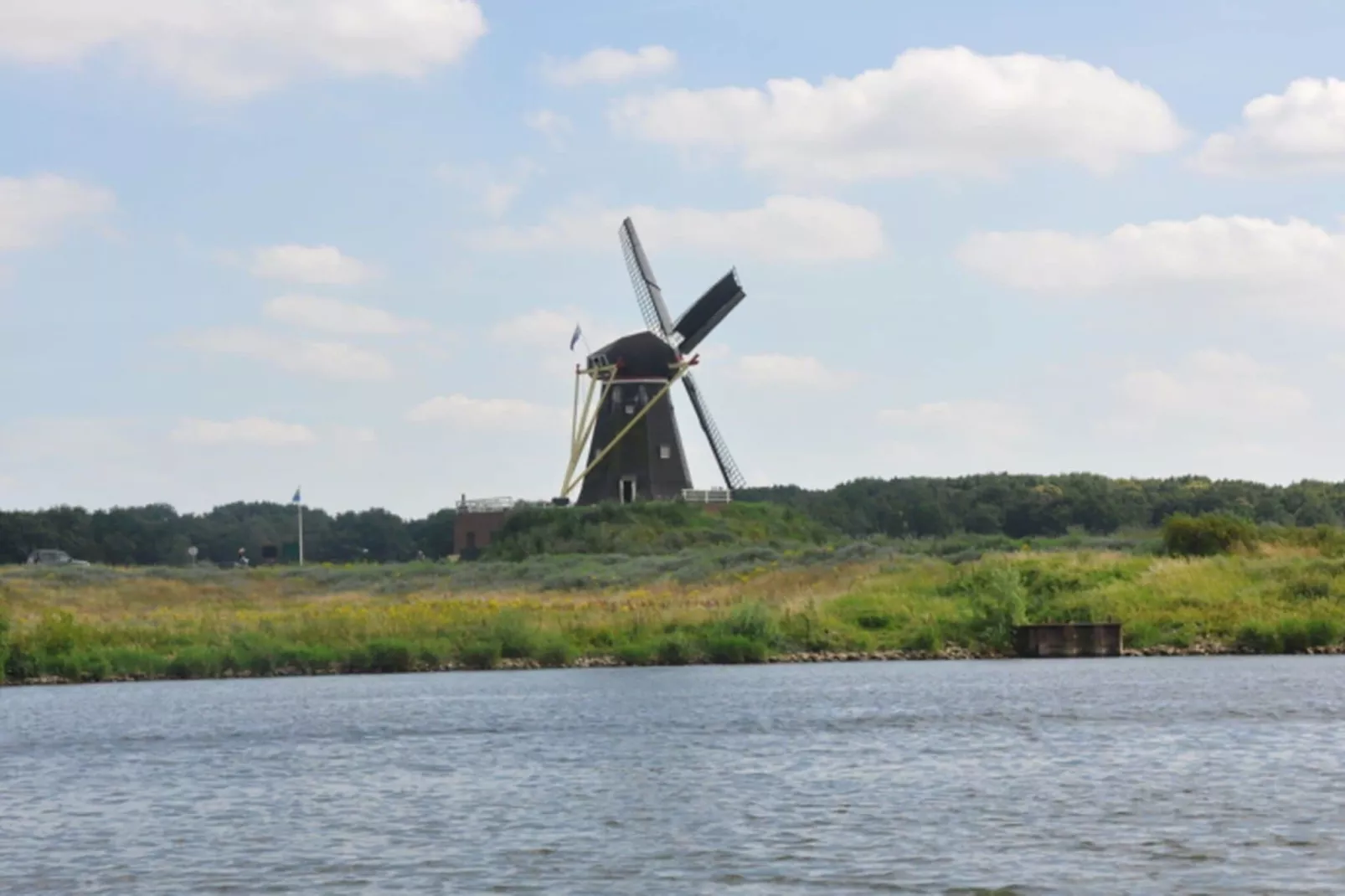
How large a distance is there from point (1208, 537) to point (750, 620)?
2208cm

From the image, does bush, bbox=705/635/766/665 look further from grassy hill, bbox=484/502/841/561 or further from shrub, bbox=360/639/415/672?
grassy hill, bbox=484/502/841/561

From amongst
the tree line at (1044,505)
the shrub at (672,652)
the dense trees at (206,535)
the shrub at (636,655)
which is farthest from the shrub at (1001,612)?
the dense trees at (206,535)

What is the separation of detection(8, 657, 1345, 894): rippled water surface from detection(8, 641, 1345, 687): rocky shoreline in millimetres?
A: 7386

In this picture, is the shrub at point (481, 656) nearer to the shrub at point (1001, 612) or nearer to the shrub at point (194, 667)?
the shrub at point (194, 667)

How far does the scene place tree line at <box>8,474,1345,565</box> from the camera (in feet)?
377

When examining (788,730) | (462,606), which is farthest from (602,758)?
(462,606)

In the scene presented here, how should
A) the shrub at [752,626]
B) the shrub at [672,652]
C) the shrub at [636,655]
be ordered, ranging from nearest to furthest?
the shrub at [636,655] → the shrub at [672,652] → the shrub at [752,626]

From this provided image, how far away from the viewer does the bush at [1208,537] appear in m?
70.5

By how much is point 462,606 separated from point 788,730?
32.0 metres

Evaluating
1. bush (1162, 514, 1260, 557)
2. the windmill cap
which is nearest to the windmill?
the windmill cap

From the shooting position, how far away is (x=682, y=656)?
2159 inches

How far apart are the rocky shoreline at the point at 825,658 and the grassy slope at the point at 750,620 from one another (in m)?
0.19

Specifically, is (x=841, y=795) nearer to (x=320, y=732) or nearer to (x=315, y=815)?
(x=315, y=815)

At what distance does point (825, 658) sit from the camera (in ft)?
187
